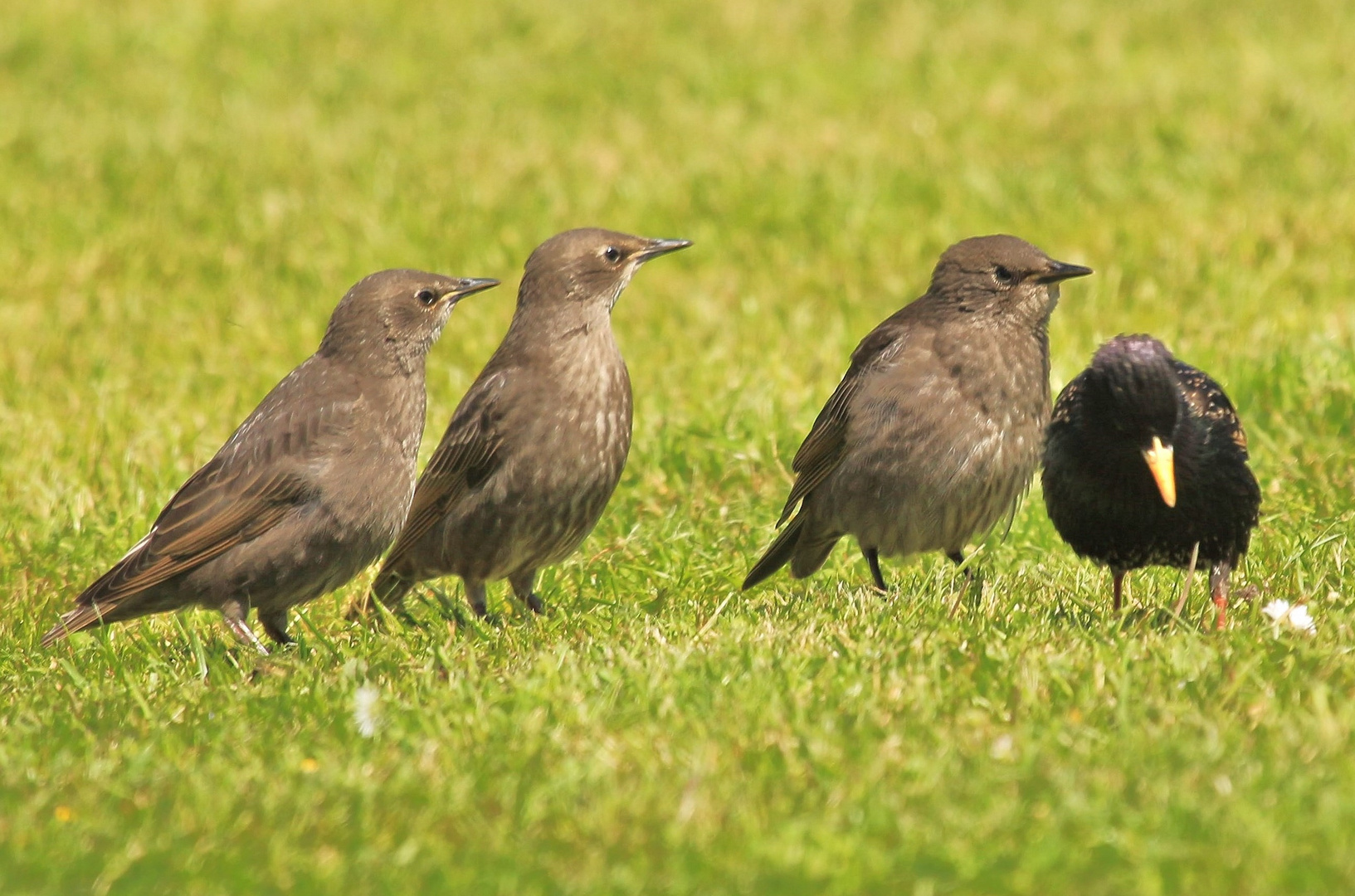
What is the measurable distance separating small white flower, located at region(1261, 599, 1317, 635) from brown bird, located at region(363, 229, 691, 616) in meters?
2.38

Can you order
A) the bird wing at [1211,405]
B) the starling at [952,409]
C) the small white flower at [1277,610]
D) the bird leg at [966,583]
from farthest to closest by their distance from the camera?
the starling at [952,409], the bird wing at [1211,405], the bird leg at [966,583], the small white flower at [1277,610]

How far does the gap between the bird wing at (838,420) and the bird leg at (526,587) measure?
3.21 feet

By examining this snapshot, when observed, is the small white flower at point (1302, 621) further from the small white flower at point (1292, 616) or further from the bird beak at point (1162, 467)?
the bird beak at point (1162, 467)

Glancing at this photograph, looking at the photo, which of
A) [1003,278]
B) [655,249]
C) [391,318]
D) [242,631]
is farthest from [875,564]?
[242,631]

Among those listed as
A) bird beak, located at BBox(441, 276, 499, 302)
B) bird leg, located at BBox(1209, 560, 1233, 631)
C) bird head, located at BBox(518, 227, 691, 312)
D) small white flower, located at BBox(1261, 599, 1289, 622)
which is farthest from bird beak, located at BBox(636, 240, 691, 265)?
small white flower, located at BBox(1261, 599, 1289, 622)

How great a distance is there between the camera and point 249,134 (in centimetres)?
1330

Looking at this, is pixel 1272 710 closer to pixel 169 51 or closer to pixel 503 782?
pixel 503 782

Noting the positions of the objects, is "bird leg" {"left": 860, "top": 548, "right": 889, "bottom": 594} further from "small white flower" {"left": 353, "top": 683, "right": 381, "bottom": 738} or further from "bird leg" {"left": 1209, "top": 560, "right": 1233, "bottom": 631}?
"small white flower" {"left": 353, "top": 683, "right": 381, "bottom": 738}

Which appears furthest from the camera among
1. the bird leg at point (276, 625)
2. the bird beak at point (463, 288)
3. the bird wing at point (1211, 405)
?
the bird beak at point (463, 288)

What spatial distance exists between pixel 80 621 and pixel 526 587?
1.65 metres

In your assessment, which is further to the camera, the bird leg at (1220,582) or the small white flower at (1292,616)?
the bird leg at (1220,582)

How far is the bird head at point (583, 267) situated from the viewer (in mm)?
6828

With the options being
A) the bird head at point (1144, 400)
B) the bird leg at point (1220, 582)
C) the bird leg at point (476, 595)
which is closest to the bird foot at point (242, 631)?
the bird leg at point (476, 595)

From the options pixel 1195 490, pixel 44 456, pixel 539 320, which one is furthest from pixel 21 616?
pixel 1195 490
